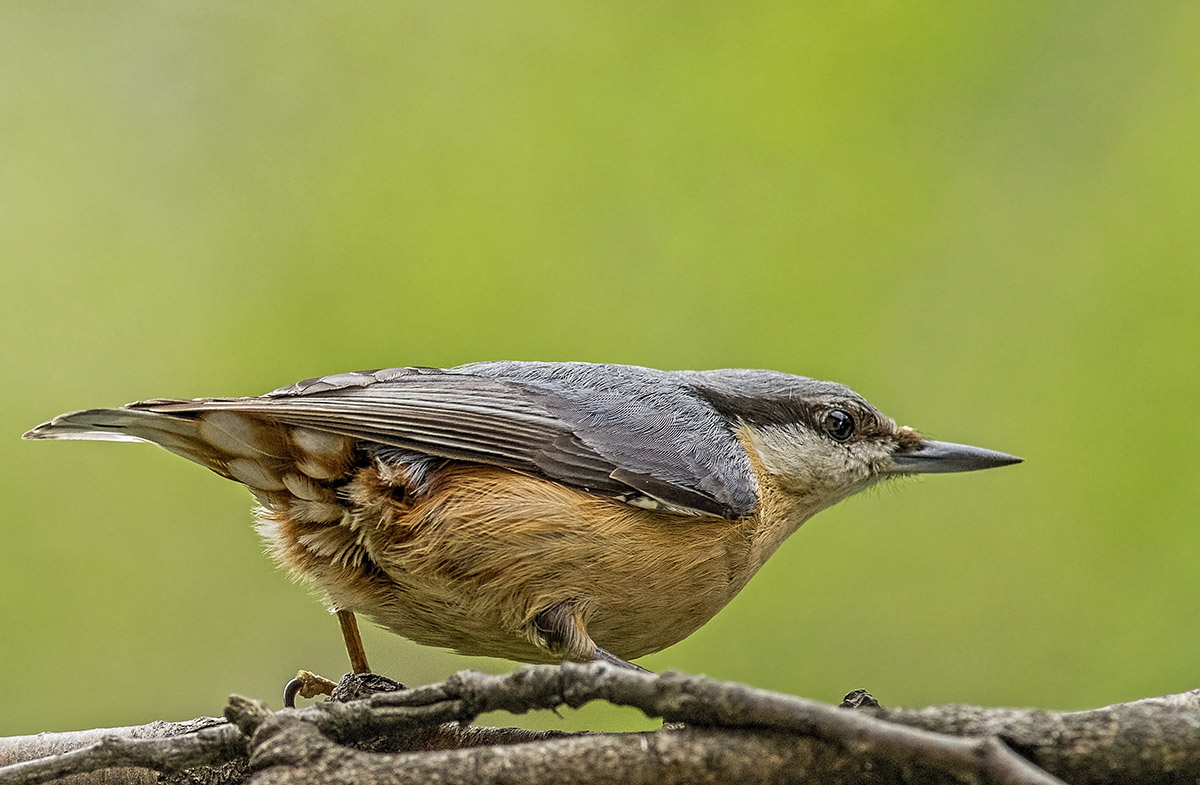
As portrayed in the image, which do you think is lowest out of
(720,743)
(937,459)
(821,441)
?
(720,743)

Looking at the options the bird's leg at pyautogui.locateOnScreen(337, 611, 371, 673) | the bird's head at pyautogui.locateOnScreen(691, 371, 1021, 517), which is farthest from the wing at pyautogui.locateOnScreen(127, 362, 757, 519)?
the bird's leg at pyautogui.locateOnScreen(337, 611, 371, 673)

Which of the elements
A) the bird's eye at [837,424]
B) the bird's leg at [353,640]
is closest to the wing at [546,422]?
the bird's eye at [837,424]

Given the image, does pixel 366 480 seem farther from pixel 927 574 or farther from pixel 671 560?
pixel 927 574

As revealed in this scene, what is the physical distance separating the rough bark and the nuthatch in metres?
0.89

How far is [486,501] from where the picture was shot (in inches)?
111

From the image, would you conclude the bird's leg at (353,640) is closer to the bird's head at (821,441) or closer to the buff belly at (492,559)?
the buff belly at (492,559)

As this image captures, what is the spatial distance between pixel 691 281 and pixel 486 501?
6.39ft

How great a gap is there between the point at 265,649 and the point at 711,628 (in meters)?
1.80

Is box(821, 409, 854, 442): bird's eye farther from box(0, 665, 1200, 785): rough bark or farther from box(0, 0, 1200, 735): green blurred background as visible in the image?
box(0, 665, 1200, 785): rough bark

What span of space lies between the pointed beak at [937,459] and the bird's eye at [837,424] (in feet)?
0.67

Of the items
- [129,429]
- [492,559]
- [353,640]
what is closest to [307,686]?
[353,640]

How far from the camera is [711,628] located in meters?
4.23

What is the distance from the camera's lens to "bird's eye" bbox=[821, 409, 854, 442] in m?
3.63

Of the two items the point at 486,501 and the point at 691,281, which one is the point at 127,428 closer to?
the point at 486,501
